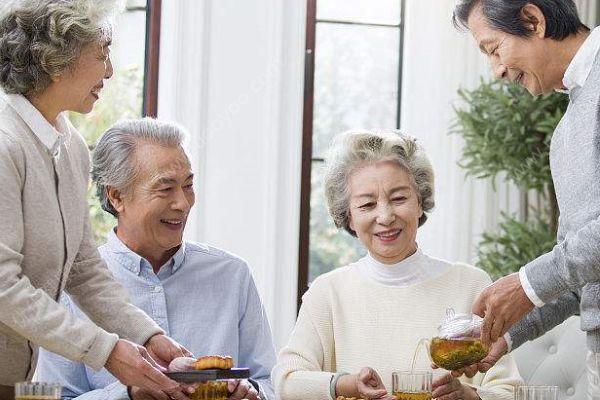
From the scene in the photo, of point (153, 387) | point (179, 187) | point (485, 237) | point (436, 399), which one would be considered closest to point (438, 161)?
point (485, 237)

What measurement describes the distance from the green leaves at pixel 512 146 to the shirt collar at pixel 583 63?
250 cm

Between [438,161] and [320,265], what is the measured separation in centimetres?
79

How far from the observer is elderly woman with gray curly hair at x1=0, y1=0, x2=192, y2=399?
7.23 ft

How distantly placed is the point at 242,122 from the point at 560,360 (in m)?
2.46

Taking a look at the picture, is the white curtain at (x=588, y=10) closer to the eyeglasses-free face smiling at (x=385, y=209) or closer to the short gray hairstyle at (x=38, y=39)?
the eyeglasses-free face smiling at (x=385, y=209)

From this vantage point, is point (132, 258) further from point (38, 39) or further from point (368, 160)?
point (38, 39)

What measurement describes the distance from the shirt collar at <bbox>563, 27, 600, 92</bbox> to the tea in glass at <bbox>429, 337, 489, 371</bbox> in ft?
2.03

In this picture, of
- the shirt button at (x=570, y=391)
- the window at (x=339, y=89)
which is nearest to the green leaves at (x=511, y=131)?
the window at (x=339, y=89)

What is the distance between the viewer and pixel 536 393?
2059 millimetres

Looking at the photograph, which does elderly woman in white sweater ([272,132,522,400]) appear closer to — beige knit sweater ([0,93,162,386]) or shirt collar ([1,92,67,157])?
beige knit sweater ([0,93,162,386])

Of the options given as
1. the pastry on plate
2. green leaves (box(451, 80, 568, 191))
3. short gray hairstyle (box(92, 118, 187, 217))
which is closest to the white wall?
green leaves (box(451, 80, 568, 191))

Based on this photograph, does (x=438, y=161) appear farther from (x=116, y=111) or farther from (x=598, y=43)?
(x=598, y=43)

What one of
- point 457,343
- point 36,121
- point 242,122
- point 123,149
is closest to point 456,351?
point 457,343

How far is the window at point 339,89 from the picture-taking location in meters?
5.37
